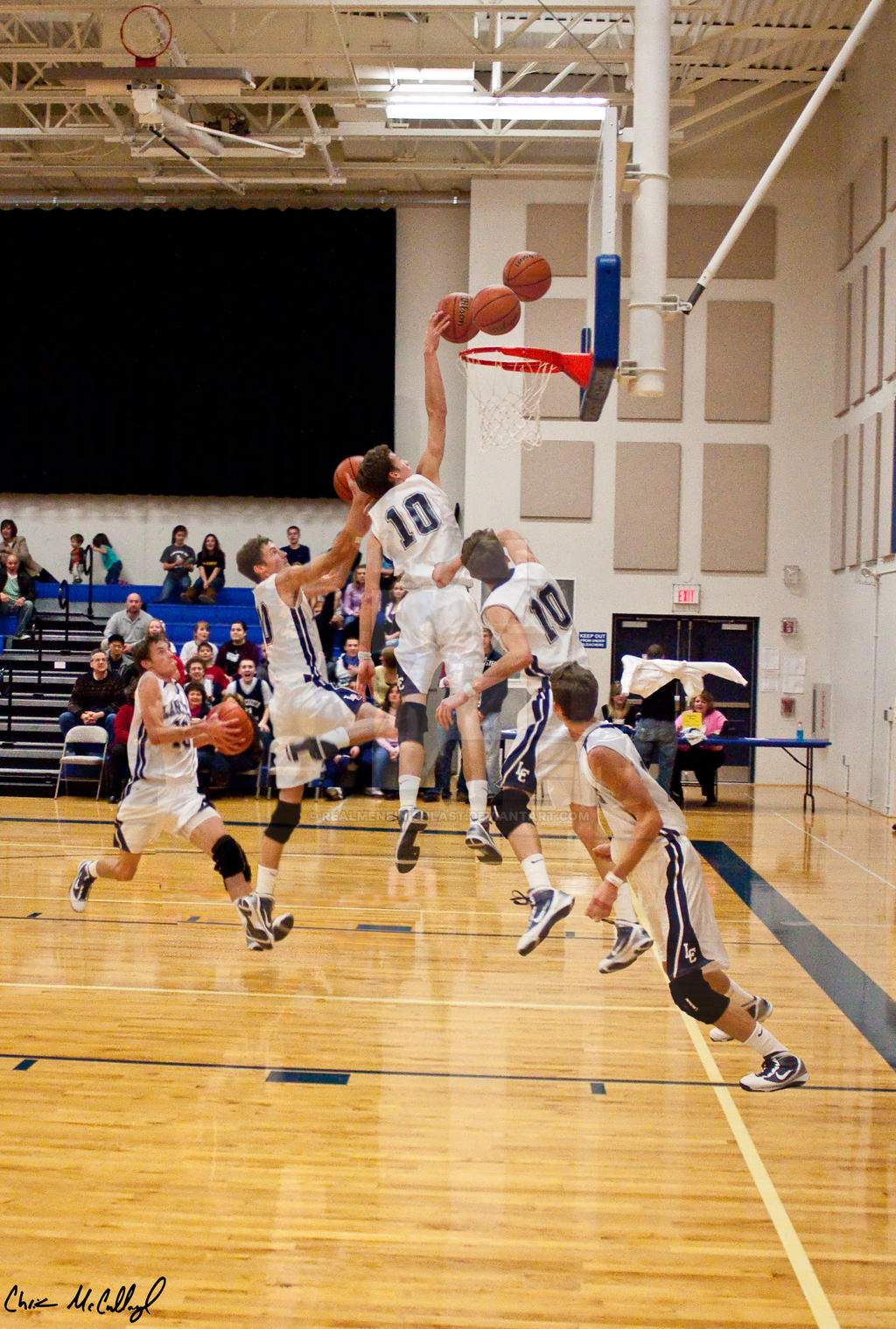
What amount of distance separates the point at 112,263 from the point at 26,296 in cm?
57

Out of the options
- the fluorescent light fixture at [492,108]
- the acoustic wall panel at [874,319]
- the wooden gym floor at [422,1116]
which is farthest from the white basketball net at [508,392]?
the acoustic wall panel at [874,319]

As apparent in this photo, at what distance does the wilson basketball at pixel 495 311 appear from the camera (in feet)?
16.5

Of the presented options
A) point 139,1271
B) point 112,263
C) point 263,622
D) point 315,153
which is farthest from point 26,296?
point 139,1271

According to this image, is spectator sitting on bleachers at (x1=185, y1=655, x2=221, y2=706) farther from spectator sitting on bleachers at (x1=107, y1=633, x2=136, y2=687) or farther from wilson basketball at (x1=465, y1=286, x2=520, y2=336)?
wilson basketball at (x1=465, y1=286, x2=520, y2=336)

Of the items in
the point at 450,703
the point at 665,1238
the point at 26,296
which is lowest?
the point at 665,1238

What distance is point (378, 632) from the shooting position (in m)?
4.83

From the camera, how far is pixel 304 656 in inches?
195

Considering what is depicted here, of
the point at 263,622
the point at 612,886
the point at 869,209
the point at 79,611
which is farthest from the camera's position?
the point at 869,209

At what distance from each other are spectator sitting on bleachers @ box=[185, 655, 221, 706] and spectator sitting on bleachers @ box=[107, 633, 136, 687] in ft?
0.96

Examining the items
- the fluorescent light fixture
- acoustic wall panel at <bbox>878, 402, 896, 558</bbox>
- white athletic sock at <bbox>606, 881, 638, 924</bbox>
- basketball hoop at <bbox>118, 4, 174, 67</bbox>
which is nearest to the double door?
white athletic sock at <bbox>606, 881, 638, 924</bbox>

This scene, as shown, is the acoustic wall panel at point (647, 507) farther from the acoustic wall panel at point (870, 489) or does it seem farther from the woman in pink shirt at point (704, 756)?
the acoustic wall panel at point (870, 489)

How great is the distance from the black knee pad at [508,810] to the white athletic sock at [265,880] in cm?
128

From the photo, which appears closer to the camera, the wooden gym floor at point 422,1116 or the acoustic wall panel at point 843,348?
the wooden gym floor at point 422,1116

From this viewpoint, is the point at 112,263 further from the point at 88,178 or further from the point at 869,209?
the point at 869,209
